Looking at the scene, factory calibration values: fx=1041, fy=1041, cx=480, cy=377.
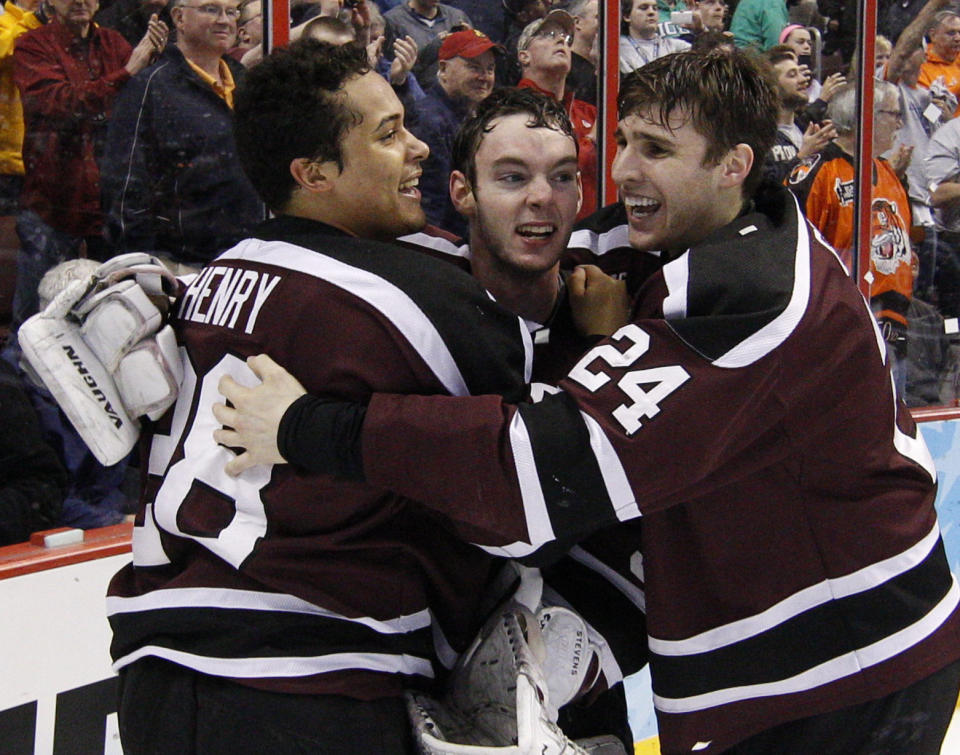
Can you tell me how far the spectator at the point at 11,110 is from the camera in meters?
1.86

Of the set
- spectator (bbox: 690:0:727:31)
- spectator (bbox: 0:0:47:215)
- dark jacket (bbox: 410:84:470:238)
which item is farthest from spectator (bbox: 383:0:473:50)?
spectator (bbox: 690:0:727:31)

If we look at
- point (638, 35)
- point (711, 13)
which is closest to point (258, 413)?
point (638, 35)

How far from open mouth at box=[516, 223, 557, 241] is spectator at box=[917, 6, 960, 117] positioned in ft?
10.2

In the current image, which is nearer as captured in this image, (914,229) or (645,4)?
(645,4)

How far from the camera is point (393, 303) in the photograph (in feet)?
3.57

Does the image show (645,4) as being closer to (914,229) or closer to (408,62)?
→ (408,62)

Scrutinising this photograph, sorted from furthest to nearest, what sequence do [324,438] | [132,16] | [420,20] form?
[420,20], [132,16], [324,438]

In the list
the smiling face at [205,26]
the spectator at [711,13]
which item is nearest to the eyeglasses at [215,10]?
the smiling face at [205,26]

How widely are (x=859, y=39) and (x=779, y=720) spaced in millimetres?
3161

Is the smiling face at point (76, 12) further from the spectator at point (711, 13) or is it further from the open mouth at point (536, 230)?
the spectator at point (711, 13)

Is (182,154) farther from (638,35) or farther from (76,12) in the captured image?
(638,35)

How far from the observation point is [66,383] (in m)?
1.17

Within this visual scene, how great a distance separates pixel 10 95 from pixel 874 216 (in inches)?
120

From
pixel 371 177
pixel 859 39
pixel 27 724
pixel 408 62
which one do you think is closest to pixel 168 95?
pixel 408 62
